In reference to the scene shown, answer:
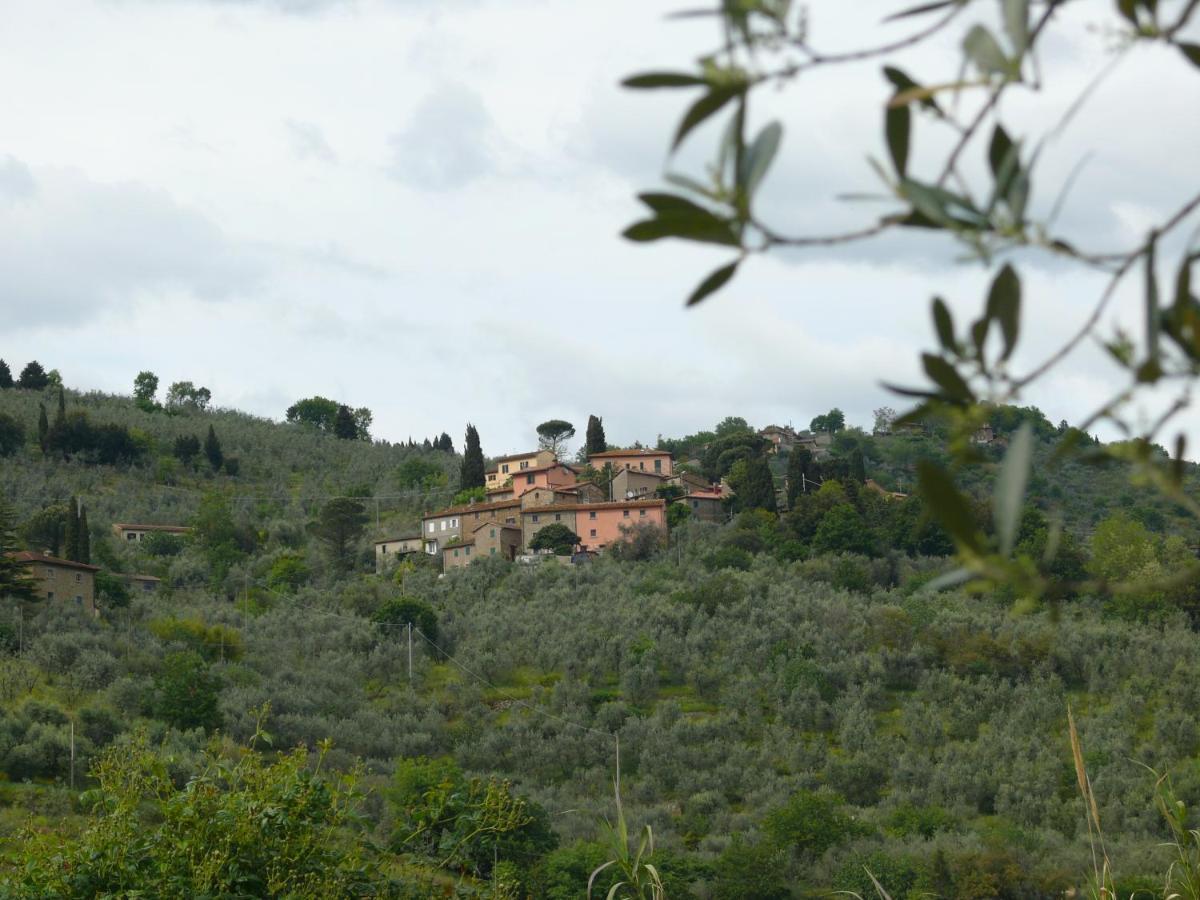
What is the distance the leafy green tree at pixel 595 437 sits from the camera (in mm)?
66625

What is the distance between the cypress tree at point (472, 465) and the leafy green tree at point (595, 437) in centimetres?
628

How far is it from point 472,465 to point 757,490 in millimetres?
13635

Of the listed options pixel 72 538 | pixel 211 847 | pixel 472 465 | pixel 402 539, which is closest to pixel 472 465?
pixel 472 465

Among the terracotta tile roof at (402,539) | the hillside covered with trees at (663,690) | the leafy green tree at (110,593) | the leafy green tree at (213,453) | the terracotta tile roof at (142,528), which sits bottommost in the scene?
the hillside covered with trees at (663,690)

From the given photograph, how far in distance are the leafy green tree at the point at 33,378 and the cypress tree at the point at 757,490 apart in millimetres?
50974

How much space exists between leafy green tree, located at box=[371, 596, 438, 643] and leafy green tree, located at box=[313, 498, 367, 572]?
12.0m

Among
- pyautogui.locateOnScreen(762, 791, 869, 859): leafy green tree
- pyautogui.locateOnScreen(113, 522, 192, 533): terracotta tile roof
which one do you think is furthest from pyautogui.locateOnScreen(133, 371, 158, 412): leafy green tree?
pyautogui.locateOnScreen(762, 791, 869, 859): leafy green tree

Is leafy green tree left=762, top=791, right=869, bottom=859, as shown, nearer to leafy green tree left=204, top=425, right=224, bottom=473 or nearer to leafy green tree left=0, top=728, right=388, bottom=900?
leafy green tree left=0, top=728, right=388, bottom=900

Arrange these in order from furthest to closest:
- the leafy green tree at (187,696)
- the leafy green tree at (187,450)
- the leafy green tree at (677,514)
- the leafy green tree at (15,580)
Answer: the leafy green tree at (187,450), the leafy green tree at (677,514), the leafy green tree at (15,580), the leafy green tree at (187,696)

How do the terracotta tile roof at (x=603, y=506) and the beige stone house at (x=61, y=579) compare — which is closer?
the beige stone house at (x=61, y=579)

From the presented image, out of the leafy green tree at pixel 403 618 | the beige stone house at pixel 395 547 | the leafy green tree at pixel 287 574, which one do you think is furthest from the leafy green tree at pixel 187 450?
the leafy green tree at pixel 403 618

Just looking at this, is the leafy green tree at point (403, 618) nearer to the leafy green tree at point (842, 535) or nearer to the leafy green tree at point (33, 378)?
the leafy green tree at point (842, 535)

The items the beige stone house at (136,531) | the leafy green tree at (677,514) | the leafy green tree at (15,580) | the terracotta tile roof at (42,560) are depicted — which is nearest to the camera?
the leafy green tree at (15,580)

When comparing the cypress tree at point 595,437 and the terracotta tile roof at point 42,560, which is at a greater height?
the cypress tree at point 595,437
